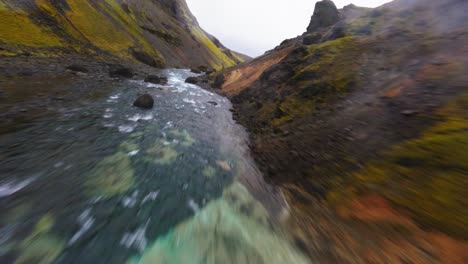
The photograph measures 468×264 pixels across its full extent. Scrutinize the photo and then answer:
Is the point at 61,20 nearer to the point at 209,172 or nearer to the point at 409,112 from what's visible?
the point at 209,172

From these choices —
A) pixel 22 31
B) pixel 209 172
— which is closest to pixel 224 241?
pixel 209 172

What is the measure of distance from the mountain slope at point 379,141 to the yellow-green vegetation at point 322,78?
12 cm

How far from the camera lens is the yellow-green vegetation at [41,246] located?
4.39 metres

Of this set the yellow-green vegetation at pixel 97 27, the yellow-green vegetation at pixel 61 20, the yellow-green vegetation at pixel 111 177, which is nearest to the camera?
the yellow-green vegetation at pixel 111 177

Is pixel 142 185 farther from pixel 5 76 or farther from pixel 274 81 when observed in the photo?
pixel 274 81

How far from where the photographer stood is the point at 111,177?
771 cm

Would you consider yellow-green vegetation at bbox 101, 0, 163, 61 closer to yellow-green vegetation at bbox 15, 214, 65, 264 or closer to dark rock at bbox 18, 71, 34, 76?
dark rock at bbox 18, 71, 34, 76

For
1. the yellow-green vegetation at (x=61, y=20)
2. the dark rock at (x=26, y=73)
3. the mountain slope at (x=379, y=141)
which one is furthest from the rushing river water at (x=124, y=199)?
the yellow-green vegetation at (x=61, y=20)

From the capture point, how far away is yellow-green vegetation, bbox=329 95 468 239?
573 centimetres

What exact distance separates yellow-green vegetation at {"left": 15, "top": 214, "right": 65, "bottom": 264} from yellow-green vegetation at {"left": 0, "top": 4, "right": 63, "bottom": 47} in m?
26.4

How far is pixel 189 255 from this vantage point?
17.6 feet

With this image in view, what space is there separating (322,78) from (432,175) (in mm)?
12445

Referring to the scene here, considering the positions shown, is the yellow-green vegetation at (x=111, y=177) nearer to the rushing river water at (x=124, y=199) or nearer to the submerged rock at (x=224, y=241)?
the rushing river water at (x=124, y=199)

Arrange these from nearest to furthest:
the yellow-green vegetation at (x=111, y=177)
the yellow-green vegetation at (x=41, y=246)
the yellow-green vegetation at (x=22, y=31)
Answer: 1. the yellow-green vegetation at (x=41, y=246)
2. the yellow-green vegetation at (x=111, y=177)
3. the yellow-green vegetation at (x=22, y=31)
